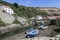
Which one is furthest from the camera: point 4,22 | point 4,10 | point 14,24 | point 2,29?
point 4,10

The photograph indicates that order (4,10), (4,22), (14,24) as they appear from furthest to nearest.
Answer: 1. (4,10)
2. (14,24)
3. (4,22)

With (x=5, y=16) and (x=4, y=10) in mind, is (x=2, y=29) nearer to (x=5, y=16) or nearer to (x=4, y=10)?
(x=5, y=16)

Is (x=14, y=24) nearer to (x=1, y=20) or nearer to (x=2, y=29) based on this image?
(x=1, y=20)

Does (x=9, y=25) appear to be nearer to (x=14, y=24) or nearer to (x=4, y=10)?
(x=14, y=24)

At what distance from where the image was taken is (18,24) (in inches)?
4070

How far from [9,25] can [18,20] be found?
16.7 metres

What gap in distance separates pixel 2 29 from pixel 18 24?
22205 mm

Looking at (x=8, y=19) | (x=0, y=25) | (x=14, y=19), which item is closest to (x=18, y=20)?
(x=14, y=19)

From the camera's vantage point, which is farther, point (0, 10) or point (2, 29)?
point (0, 10)

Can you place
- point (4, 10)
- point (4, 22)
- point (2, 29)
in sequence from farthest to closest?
point (4, 10) < point (4, 22) < point (2, 29)

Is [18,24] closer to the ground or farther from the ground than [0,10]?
closer to the ground

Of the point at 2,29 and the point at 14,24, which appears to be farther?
the point at 14,24

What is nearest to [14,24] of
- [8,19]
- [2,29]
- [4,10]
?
[8,19]

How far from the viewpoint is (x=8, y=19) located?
9725 centimetres
